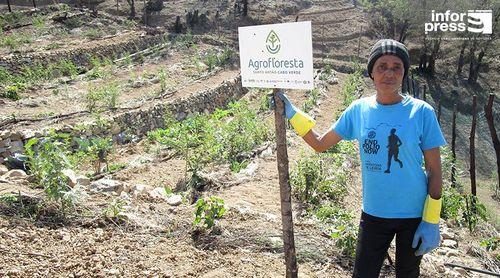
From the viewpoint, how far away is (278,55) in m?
2.56

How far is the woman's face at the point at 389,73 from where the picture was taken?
2.20m

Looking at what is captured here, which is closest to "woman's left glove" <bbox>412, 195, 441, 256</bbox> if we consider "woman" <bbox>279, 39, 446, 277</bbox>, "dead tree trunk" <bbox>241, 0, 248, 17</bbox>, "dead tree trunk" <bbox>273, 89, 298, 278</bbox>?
"woman" <bbox>279, 39, 446, 277</bbox>

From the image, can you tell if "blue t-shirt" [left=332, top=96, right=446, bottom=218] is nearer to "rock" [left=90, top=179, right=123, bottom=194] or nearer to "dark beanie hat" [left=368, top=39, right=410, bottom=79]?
"dark beanie hat" [left=368, top=39, right=410, bottom=79]

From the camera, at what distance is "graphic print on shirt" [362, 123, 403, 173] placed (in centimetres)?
217

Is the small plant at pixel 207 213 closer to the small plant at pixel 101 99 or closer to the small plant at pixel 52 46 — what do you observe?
the small plant at pixel 101 99

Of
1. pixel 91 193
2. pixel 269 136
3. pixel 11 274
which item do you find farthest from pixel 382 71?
pixel 269 136

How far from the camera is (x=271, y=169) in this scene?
6.30 m

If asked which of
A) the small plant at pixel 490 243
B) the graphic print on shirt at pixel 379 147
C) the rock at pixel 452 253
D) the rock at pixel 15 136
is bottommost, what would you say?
the small plant at pixel 490 243

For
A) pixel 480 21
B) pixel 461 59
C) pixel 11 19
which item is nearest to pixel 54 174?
pixel 11 19

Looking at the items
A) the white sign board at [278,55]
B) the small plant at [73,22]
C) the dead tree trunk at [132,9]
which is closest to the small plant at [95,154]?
the white sign board at [278,55]

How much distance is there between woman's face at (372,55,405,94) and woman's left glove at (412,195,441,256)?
0.59m

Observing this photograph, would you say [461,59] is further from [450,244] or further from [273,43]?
[273,43]

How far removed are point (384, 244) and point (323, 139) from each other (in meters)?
0.69

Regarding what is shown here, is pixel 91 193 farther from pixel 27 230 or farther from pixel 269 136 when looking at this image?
pixel 269 136
